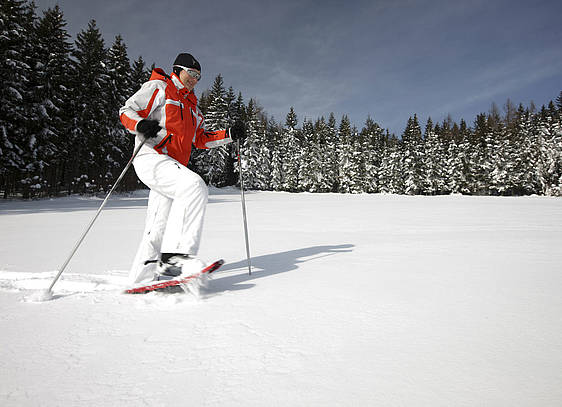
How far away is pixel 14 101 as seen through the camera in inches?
662

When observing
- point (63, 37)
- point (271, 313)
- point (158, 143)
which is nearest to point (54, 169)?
point (63, 37)

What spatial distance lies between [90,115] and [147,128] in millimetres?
24253

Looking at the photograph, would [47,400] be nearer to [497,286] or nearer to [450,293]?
[450,293]

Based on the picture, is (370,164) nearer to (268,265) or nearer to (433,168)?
(433,168)

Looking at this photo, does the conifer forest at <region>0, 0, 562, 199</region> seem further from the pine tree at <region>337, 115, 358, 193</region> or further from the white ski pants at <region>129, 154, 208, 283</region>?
the white ski pants at <region>129, 154, 208, 283</region>

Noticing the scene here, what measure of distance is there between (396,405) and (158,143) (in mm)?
2647

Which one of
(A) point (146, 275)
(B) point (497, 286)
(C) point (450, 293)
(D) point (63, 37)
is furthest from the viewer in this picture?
(D) point (63, 37)

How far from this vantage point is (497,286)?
2.49 meters

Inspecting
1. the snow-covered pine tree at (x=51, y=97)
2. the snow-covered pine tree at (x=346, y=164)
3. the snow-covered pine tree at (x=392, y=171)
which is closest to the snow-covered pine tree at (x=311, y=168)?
the snow-covered pine tree at (x=346, y=164)

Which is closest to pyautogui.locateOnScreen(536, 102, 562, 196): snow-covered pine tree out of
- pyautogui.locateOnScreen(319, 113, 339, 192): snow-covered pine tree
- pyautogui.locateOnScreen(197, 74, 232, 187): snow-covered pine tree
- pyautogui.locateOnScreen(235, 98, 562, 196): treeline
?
pyautogui.locateOnScreen(235, 98, 562, 196): treeline

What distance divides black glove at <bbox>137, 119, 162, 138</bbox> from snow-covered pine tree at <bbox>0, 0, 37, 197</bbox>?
19.1 metres

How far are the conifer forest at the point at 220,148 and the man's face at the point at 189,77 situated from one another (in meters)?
18.9

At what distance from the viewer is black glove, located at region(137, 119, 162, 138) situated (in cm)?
245

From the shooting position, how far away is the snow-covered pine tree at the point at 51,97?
59.0 ft
